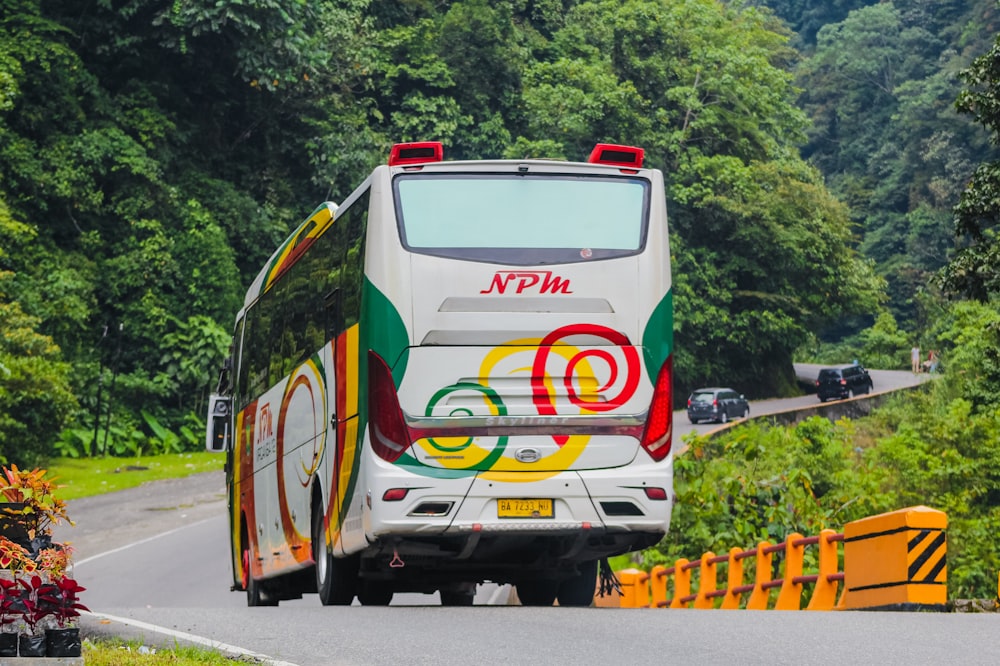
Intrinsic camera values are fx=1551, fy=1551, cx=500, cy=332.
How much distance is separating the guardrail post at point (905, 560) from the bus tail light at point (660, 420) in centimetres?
216

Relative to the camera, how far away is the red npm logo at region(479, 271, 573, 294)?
12.6 m

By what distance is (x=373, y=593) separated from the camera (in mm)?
14594

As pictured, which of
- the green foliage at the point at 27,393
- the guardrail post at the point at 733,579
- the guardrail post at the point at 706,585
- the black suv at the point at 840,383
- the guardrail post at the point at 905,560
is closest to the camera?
the guardrail post at the point at 905,560

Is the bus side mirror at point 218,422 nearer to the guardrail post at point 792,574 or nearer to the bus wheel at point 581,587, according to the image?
the bus wheel at point 581,587

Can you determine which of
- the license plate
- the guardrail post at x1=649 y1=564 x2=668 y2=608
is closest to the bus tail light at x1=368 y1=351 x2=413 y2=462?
the license plate

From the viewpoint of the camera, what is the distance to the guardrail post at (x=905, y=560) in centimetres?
1317

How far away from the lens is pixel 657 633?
10805mm

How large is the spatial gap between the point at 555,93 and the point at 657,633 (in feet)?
165

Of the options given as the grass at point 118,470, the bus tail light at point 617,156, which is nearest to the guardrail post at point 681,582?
the bus tail light at point 617,156

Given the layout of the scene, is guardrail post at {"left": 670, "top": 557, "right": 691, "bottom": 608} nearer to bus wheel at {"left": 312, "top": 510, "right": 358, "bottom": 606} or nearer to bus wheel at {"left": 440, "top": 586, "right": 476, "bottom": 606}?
bus wheel at {"left": 440, "top": 586, "right": 476, "bottom": 606}

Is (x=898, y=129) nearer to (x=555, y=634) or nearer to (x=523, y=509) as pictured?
(x=523, y=509)

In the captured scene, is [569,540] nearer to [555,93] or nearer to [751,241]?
[555,93]

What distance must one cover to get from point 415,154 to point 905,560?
17.9 ft

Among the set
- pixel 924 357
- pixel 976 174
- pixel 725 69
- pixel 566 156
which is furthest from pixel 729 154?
pixel 976 174
